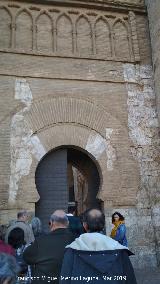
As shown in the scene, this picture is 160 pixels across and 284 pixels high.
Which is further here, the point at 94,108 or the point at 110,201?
the point at 94,108

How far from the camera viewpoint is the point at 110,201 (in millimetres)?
7027

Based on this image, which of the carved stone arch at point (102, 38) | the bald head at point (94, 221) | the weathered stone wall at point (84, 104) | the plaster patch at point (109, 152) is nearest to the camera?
the bald head at point (94, 221)

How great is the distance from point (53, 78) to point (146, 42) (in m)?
2.65

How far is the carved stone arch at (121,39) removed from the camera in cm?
829

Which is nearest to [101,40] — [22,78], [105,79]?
[105,79]

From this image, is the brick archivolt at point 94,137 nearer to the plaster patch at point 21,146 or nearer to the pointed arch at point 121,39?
the plaster patch at point 21,146

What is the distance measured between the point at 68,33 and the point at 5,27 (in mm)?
1443

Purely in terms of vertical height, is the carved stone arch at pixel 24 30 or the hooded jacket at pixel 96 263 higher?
the carved stone arch at pixel 24 30

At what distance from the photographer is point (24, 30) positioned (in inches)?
305

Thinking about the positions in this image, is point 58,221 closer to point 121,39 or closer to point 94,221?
point 94,221

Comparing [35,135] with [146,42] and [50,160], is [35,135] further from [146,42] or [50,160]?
[146,42]

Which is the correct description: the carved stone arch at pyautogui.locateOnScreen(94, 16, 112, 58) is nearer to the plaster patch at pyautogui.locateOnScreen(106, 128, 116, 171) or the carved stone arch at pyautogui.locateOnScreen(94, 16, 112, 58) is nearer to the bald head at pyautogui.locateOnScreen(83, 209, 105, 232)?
the plaster patch at pyautogui.locateOnScreen(106, 128, 116, 171)

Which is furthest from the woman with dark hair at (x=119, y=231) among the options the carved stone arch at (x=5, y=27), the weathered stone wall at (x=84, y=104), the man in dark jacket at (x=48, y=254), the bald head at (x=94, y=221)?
the carved stone arch at (x=5, y=27)

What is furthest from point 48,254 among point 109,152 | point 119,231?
point 109,152
